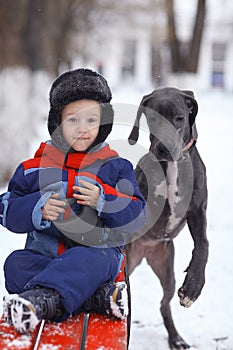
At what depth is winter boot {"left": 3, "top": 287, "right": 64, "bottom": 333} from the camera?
207cm

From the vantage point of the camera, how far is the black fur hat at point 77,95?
8.65 ft

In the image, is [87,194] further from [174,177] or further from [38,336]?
[174,177]

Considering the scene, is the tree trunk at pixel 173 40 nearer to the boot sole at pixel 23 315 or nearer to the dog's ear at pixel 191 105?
the dog's ear at pixel 191 105

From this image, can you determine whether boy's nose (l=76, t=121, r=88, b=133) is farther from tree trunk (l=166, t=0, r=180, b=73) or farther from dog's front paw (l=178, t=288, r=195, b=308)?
tree trunk (l=166, t=0, r=180, b=73)

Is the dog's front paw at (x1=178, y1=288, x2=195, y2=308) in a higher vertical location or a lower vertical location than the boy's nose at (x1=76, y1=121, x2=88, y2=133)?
lower

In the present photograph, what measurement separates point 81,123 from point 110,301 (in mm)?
821

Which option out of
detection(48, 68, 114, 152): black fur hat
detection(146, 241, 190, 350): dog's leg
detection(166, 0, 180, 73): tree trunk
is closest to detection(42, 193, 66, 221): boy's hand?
detection(48, 68, 114, 152): black fur hat

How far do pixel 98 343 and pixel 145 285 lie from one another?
2.72 meters

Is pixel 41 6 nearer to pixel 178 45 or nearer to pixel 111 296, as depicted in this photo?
pixel 178 45

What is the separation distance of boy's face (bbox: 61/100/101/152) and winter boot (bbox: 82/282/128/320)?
663mm

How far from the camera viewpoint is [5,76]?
828 cm

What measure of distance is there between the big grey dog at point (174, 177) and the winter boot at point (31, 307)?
0.93 metres

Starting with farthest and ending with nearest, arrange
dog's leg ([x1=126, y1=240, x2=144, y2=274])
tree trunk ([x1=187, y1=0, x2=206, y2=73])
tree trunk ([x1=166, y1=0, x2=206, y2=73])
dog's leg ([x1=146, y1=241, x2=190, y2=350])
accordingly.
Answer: tree trunk ([x1=166, y1=0, x2=206, y2=73])
tree trunk ([x1=187, y1=0, x2=206, y2=73])
dog's leg ([x1=146, y1=241, x2=190, y2=350])
dog's leg ([x1=126, y1=240, x2=144, y2=274])

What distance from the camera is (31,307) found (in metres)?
2.08
